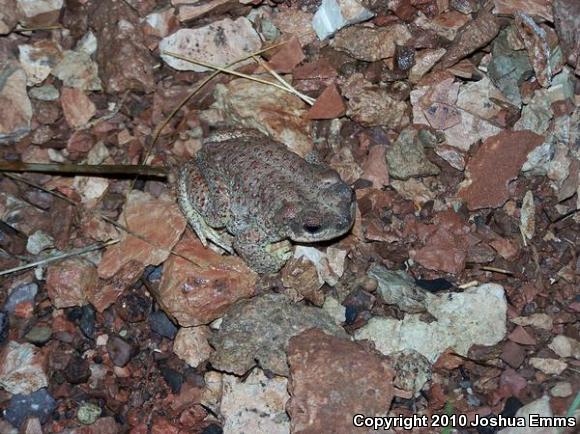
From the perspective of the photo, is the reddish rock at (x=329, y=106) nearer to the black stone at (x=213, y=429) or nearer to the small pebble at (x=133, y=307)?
the small pebble at (x=133, y=307)

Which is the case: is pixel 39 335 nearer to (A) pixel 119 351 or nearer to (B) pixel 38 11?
(A) pixel 119 351

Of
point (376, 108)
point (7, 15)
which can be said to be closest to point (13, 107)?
point (7, 15)

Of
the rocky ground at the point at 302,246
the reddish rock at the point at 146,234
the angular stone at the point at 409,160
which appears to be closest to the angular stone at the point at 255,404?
the rocky ground at the point at 302,246

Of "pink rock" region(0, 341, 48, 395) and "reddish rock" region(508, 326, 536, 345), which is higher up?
"reddish rock" region(508, 326, 536, 345)

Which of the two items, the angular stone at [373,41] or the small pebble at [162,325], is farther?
the angular stone at [373,41]

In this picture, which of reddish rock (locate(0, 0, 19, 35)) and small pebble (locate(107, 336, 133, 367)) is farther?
reddish rock (locate(0, 0, 19, 35))

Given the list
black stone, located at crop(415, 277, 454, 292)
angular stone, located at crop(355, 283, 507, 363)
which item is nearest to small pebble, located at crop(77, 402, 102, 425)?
angular stone, located at crop(355, 283, 507, 363)

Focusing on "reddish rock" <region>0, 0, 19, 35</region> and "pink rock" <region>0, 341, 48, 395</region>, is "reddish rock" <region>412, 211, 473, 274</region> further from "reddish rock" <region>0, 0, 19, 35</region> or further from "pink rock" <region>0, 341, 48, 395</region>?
"reddish rock" <region>0, 0, 19, 35</region>
